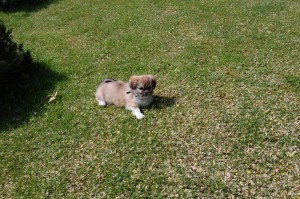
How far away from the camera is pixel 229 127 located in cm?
1133

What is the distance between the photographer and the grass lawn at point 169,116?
387 inches

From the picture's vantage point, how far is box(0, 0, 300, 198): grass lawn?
982 centimetres

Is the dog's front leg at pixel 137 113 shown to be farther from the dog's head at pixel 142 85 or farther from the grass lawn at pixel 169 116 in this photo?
the dog's head at pixel 142 85

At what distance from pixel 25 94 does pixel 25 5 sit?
45.3 ft

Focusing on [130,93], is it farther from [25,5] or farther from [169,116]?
[25,5]

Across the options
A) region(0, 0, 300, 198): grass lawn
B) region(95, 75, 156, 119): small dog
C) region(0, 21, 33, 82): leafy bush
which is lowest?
region(0, 0, 300, 198): grass lawn

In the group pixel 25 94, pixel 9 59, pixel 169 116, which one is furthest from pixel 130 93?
pixel 9 59

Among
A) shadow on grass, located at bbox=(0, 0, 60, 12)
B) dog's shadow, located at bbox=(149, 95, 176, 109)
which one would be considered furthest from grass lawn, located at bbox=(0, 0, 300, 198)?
shadow on grass, located at bbox=(0, 0, 60, 12)

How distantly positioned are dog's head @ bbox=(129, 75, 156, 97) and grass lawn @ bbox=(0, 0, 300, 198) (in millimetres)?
780

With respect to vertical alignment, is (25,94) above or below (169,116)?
above

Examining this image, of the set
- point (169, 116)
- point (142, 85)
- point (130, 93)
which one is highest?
point (142, 85)

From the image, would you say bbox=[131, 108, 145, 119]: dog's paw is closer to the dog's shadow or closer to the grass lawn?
the grass lawn

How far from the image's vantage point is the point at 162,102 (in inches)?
512

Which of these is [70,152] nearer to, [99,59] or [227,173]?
[227,173]
